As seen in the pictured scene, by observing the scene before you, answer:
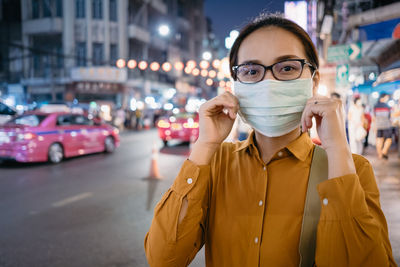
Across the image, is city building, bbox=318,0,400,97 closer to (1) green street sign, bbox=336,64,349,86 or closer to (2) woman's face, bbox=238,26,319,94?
(1) green street sign, bbox=336,64,349,86

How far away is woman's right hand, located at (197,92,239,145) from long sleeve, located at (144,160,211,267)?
0.15m

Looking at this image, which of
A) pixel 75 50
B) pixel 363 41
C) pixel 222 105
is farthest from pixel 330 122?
pixel 75 50

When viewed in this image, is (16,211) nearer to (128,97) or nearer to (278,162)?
(278,162)

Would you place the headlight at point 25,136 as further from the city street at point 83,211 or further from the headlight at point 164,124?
the headlight at point 164,124

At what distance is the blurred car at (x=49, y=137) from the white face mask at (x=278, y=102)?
8751mm

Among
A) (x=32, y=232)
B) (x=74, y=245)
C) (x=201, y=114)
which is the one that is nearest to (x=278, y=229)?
(x=201, y=114)

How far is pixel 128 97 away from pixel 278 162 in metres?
31.5

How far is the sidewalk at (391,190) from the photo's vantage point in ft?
13.0

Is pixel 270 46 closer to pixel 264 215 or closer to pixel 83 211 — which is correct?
pixel 264 215

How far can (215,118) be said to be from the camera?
1584 millimetres

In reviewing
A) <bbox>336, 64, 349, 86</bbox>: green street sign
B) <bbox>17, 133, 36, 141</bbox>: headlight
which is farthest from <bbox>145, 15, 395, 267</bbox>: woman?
<bbox>336, 64, 349, 86</bbox>: green street sign

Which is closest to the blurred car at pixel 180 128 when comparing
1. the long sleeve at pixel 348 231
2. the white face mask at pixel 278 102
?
the white face mask at pixel 278 102

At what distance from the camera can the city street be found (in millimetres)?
3520

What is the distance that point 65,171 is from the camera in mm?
8391
